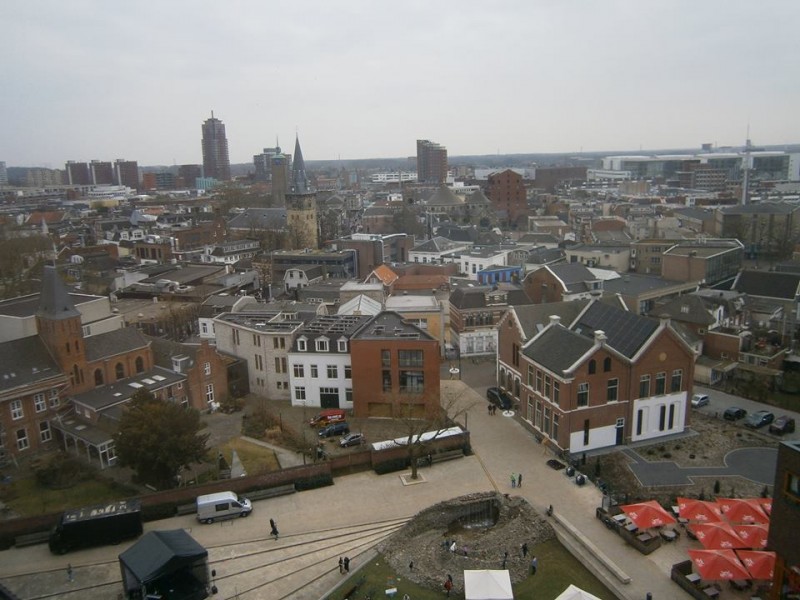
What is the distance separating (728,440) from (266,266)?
56.8 metres

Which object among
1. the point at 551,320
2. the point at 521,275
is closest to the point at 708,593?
the point at 551,320

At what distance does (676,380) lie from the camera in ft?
116

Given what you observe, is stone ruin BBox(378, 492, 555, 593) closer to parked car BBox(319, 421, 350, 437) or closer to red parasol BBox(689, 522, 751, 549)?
red parasol BBox(689, 522, 751, 549)

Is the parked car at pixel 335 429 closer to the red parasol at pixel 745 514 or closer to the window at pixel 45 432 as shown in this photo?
the window at pixel 45 432

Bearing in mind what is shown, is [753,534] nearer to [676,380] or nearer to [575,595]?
[575,595]

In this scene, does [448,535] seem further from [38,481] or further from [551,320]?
[38,481]

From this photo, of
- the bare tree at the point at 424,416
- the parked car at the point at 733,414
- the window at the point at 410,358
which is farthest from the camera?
the window at the point at 410,358

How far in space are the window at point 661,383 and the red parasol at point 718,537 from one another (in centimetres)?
1168

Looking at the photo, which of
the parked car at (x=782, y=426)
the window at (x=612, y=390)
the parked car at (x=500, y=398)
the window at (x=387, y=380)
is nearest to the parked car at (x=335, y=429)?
the window at (x=387, y=380)

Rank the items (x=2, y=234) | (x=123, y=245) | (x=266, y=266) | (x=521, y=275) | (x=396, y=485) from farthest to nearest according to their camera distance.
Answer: (x=123, y=245), (x=2, y=234), (x=266, y=266), (x=521, y=275), (x=396, y=485)

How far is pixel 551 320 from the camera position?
123 ft

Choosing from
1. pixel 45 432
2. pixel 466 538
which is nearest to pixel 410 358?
pixel 466 538

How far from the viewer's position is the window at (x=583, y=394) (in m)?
33.1

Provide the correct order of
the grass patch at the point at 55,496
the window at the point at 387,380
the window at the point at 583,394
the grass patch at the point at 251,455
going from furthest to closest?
1. the window at the point at 387,380
2. the window at the point at 583,394
3. the grass patch at the point at 251,455
4. the grass patch at the point at 55,496
